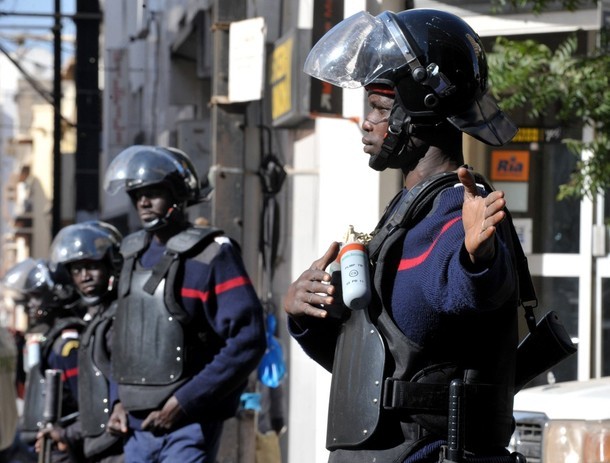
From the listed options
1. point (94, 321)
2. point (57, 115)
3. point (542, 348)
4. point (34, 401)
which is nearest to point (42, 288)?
point (34, 401)

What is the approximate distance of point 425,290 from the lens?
349 centimetres

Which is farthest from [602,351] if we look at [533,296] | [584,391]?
[533,296]

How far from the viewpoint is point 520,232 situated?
9.79m

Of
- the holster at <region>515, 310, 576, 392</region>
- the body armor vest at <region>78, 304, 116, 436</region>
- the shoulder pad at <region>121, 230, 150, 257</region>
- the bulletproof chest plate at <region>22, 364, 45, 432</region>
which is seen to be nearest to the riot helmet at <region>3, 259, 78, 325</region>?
the bulletproof chest plate at <region>22, 364, 45, 432</region>

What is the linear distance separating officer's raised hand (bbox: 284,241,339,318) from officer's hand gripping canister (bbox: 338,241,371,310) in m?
0.07

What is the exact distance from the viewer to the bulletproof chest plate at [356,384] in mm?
3600

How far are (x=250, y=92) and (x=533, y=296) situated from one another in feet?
18.5

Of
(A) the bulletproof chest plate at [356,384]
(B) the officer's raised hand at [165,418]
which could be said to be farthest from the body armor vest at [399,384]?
(B) the officer's raised hand at [165,418]

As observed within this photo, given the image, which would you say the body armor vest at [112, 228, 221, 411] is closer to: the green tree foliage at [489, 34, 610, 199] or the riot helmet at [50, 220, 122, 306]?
the riot helmet at [50, 220, 122, 306]

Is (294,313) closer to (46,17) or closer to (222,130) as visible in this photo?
(222,130)

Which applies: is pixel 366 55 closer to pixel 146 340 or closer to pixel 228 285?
pixel 228 285

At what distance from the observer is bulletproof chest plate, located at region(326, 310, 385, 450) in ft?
11.8

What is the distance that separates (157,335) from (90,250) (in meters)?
1.43

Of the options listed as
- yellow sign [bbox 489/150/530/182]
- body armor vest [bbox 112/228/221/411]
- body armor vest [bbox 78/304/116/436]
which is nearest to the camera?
body armor vest [bbox 112/228/221/411]
